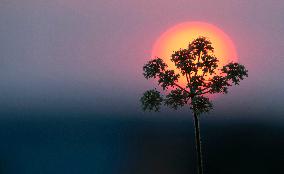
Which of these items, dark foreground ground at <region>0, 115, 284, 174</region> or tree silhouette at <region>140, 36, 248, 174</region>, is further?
dark foreground ground at <region>0, 115, 284, 174</region>

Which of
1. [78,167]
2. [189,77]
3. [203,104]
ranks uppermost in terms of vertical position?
[189,77]

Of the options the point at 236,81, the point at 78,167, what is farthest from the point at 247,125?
the point at 236,81

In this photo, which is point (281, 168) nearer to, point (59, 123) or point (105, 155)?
point (105, 155)

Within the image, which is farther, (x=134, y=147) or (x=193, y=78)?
(x=134, y=147)

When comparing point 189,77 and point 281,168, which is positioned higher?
point 189,77

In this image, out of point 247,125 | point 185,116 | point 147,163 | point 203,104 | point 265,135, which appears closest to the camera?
point 203,104

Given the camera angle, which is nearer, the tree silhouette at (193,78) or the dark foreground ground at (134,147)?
the tree silhouette at (193,78)

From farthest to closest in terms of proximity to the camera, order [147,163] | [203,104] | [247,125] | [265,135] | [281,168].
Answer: [247,125] < [265,135] < [147,163] < [281,168] < [203,104]

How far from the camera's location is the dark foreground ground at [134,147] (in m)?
43.0

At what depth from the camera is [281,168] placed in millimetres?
42469

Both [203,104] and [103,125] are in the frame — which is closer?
[203,104]

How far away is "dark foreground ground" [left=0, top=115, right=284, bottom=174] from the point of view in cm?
4300

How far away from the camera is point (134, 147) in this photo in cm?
5359

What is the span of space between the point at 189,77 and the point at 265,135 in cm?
3328
